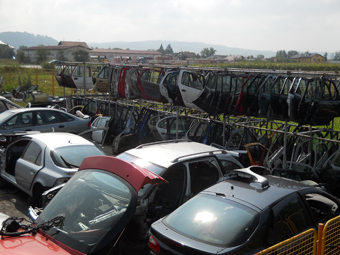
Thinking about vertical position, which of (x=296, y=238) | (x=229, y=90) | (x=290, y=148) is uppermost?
(x=229, y=90)

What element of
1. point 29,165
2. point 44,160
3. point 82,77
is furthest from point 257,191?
point 82,77

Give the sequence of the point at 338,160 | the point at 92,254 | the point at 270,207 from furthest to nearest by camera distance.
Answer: the point at 338,160
the point at 270,207
the point at 92,254

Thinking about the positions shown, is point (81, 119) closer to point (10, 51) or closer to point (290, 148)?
point (290, 148)

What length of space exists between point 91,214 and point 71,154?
3864mm

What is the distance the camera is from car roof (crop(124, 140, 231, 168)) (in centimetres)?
554

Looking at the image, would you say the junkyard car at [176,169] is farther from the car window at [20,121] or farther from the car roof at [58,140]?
the car window at [20,121]

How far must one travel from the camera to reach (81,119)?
1227cm

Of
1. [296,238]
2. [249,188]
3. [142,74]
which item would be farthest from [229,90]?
[296,238]

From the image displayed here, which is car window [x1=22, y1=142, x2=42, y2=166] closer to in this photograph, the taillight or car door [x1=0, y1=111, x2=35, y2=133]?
car door [x1=0, y1=111, x2=35, y2=133]

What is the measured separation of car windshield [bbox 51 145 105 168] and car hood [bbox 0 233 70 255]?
3.59 m

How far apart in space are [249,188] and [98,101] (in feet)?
40.6

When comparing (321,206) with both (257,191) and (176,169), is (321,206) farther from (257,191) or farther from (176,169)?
(176,169)

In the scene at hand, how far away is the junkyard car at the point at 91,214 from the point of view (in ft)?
11.5

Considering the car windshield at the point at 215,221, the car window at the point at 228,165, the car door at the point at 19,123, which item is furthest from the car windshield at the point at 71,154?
the car door at the point at 19,123
